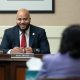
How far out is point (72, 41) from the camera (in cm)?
194

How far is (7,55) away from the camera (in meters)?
3.79

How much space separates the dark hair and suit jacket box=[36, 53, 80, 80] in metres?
0.04

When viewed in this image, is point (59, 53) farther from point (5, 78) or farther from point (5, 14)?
point (5, 14)

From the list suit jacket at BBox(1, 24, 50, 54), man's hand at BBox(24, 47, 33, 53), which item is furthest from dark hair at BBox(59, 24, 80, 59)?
suit jacket at BBox(1, 24, 50, 54)

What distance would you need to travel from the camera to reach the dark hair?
1.94 m

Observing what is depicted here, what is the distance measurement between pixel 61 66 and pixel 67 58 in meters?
0.07

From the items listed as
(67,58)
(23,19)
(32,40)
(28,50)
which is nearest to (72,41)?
(67,58)

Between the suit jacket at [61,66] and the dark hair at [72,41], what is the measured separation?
1.6 inches

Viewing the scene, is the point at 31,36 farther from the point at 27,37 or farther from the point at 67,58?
the point at 67,58

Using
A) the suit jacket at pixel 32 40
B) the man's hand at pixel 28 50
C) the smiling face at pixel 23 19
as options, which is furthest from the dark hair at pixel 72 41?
the smiling face at pixel 23 19

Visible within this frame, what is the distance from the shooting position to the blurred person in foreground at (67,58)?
1.95 m

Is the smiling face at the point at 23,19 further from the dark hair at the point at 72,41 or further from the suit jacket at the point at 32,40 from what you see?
the dark hair at the point at 72,41

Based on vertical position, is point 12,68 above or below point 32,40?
below

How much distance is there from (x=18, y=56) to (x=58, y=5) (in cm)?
226
